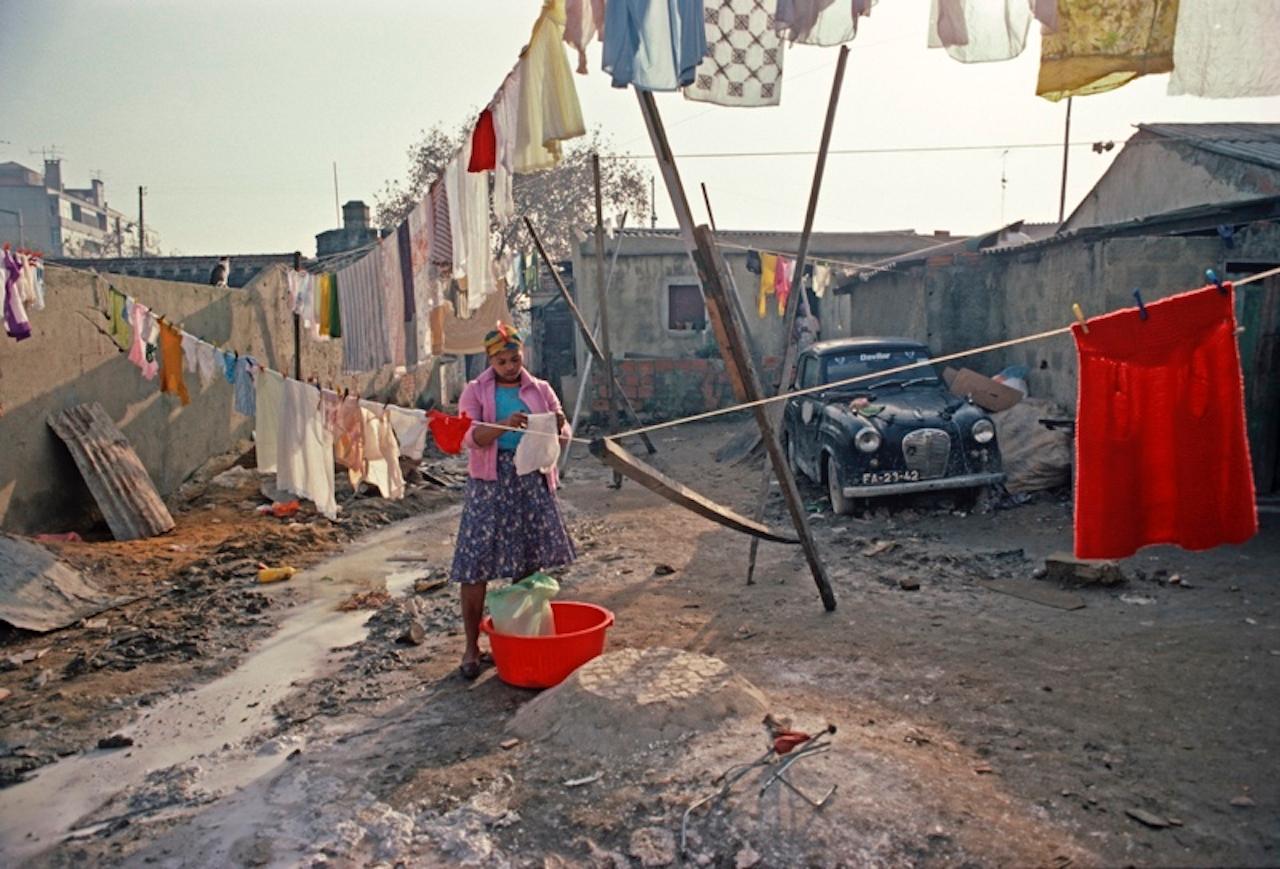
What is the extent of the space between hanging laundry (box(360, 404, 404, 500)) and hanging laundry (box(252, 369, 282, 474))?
0.70 m

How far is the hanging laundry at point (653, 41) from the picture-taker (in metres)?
4.18

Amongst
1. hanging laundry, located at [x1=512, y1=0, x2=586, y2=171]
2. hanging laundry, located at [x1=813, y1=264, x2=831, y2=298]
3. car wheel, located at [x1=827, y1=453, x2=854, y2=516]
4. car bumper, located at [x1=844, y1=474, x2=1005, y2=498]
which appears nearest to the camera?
hanging laundry, located at [x1=512, y1=0, x2=586, y2=171]

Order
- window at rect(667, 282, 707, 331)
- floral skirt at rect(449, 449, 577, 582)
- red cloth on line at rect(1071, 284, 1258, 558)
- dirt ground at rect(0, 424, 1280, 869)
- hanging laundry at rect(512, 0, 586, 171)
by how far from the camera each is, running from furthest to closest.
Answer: window at rect(667, 282, 707, 331)
hanging laundry at rect(512, 0, 586, 171)
floral skirt at rect(449, 449, 577, 582)
red cloth on line at rect(1071, 284, 1258, 558)
dirt ground at rect(0, 424, 1280, 869)

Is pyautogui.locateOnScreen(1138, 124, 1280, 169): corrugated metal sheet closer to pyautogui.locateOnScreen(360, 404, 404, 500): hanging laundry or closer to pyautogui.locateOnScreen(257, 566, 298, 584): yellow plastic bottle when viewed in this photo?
pyautogui.locateOnScreen(360, 404, 404, 500): hanging laundry

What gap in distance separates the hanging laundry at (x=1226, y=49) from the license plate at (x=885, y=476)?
464cm

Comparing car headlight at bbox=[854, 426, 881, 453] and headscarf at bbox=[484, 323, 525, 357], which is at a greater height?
headscarf at bbox=[484, 323, 525, 357]

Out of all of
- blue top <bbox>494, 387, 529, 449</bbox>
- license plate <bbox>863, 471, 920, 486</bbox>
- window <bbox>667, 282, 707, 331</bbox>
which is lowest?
license plate <bbox>863, 471, 920, 486</bbox>

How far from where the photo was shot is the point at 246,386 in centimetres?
779

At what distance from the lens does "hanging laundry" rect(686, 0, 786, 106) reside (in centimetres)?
477

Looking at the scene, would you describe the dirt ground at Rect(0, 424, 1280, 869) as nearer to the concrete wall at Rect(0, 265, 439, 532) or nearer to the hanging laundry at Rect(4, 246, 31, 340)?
the concrete wall at Rect(0, 265, 439, 532)

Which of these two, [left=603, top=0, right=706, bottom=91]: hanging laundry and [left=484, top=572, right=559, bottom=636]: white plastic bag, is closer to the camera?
[left=603, top=0, right=706, bottom=91]: hanging laundry

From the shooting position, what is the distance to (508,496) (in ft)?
15.2

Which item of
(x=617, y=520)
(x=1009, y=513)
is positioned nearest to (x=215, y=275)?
(x=617, y=520)

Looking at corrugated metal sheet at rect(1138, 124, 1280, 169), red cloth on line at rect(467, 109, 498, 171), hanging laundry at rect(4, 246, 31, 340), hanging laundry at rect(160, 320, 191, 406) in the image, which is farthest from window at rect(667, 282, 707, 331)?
red cloth on line at rect(467, 109, 498, 171)
